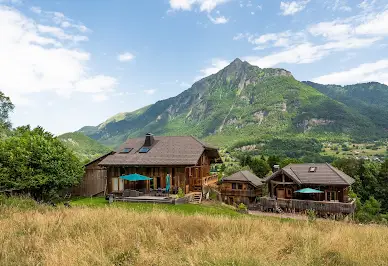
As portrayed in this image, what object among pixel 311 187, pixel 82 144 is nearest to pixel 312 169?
pixel 311 187

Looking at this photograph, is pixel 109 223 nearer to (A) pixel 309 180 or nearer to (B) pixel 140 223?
(B) pixel 140 223

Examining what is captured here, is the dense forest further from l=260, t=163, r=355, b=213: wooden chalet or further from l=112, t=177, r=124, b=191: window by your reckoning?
l=260, t=163, r=355, b=213: wooden chalet

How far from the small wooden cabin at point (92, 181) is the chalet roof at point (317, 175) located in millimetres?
18305

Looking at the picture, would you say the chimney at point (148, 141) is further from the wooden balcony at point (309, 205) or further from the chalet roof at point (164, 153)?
the wooden balcony at point (309, 205)

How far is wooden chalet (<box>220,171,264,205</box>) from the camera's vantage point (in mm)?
35219

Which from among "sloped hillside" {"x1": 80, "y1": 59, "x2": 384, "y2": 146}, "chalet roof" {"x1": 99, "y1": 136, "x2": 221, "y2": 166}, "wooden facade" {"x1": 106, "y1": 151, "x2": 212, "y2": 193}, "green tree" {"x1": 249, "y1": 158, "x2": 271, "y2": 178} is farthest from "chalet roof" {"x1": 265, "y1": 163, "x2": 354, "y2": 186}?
"sloped hillside" {"x1": 80, "y1": 59, "x2": 384, "y2": 146}

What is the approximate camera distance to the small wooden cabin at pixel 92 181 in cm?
2838

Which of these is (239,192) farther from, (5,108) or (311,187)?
(5,108)

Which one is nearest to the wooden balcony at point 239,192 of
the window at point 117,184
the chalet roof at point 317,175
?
the chalet roof at point 317,175

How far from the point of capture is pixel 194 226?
Answer: 712 cm

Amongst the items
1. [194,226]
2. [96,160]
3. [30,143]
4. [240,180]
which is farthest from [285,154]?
[194,226]

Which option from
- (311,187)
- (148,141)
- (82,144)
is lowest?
(311,187)

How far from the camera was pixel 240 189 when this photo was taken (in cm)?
3559

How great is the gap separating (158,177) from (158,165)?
59.5 inches
